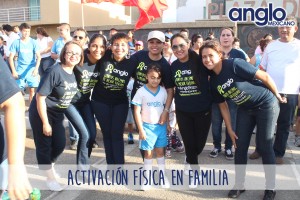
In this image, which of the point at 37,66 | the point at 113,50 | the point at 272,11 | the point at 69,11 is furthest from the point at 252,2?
the point at 113,50

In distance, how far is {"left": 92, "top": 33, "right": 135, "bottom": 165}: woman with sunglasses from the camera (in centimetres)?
383

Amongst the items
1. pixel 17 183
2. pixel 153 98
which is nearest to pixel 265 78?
pixel 153 98

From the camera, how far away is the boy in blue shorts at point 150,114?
376cm

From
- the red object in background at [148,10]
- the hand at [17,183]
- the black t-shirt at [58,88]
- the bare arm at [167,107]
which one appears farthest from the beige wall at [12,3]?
the hand at [17,183]

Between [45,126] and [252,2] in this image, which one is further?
[252,2]

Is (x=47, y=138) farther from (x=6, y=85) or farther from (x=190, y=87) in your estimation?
(x=6, y=85)

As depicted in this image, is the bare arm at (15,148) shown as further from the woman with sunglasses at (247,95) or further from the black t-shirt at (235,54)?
the black t-shirt at (235,54)

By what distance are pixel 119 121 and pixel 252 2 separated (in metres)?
33.0

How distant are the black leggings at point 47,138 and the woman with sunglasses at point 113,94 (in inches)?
20.4

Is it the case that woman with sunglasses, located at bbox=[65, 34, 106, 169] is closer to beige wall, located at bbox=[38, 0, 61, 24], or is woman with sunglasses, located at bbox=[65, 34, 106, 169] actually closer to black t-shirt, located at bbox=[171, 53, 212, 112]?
black t-shirt, located at bbox=[171, 53, 212, 112]

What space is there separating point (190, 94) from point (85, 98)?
132 centimetres

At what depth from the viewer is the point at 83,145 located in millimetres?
3906

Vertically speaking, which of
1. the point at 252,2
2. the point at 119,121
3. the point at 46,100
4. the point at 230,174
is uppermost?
the point at 252,2

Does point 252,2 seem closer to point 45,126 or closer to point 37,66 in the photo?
point 37,66
